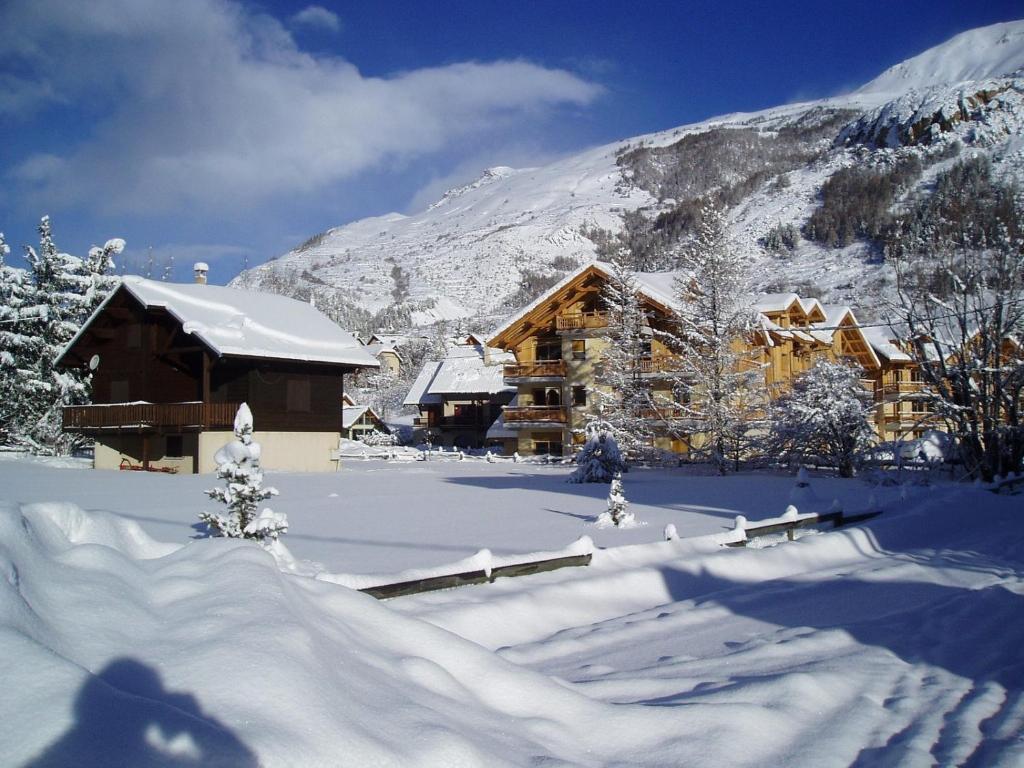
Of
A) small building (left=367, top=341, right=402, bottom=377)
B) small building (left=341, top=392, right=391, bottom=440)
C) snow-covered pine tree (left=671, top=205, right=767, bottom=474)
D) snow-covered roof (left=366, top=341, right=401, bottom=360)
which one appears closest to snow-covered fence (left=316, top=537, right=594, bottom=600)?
snow-covered pine tree (left=671, top=205, right=767, bottom=474)

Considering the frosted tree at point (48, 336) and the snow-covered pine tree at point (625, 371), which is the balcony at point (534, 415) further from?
the frosted tree at point (48, 336)

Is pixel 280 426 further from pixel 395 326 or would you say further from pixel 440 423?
pixel 395 326

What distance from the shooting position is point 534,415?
49.3m

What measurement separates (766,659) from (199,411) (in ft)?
98.2

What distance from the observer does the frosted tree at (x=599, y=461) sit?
29.9 meters

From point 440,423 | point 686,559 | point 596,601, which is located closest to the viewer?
point 596,601

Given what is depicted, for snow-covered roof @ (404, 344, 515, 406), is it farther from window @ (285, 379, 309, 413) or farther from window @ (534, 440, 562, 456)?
window @ (285, 379, 309, 413)

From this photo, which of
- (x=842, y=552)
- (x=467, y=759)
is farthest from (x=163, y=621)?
(x=842, y=552)

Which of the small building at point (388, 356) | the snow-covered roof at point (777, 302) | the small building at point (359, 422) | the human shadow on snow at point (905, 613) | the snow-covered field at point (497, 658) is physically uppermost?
the small building at point (388, 356)

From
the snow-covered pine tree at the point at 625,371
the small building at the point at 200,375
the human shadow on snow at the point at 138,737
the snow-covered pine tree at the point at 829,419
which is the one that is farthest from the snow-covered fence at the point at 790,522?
the small building at the point at 200,375

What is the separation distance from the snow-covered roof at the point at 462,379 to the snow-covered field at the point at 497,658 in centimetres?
5797

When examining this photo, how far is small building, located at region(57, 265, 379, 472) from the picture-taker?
33.9 meters

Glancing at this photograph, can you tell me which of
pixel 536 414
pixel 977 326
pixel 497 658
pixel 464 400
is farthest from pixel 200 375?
pixel 464 400

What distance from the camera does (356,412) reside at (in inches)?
3127
